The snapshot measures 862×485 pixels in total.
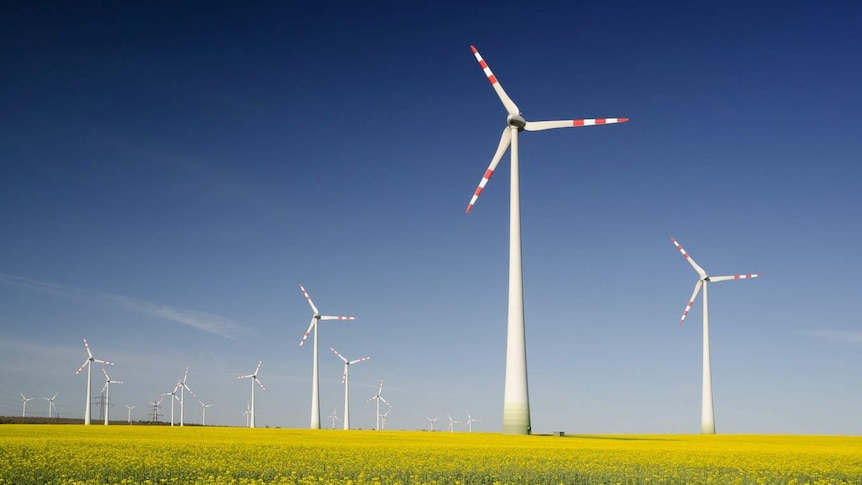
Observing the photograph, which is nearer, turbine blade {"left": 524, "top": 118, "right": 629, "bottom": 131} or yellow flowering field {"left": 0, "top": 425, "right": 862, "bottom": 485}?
yellow flowering field {"left": 0, "top": 425, "right": 862, "bottom": 485}

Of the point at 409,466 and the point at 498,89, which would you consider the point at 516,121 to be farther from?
the point at 409,466

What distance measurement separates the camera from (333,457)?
1639 inches

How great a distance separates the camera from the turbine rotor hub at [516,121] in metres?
80.8

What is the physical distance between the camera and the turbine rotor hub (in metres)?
80.8

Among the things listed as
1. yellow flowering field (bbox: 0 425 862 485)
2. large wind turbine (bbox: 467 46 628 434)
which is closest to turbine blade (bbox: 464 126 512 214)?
large wind turbine (bbox: 467 46 628 434)

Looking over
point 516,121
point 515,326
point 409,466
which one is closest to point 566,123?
point 516,121

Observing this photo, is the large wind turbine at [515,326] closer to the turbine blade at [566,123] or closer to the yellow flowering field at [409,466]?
the turbine blade at [566,123]

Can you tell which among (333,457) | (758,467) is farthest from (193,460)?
(758,467)

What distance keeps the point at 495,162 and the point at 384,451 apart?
40655mm

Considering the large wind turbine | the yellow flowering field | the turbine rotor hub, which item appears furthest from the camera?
the turbine rotor hub

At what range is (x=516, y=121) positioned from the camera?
265ft

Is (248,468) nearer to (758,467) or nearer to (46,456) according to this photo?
(46,456)

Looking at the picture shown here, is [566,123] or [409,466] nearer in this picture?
[409,466]

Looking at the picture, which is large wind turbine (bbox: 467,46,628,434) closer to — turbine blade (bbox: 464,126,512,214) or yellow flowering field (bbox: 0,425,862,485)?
turbine blade (bbox: 464,126,512,214)
